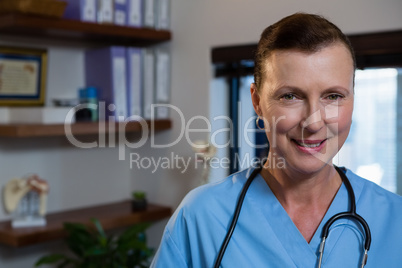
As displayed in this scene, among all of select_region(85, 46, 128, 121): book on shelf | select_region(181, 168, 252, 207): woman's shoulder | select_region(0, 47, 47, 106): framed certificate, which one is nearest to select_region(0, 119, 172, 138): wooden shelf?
select_region(85, 46, 128, 121): book on shelf

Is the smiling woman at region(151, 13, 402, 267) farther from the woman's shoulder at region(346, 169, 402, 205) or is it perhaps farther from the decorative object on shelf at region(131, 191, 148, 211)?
the decorative object on shelf at region(131, 191, 148, 211)

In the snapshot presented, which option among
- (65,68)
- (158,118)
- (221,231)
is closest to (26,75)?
(65,68)

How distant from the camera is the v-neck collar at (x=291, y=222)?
1.12 m

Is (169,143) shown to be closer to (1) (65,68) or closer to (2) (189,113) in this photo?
(2) (189,113)

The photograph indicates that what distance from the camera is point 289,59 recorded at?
1020mm

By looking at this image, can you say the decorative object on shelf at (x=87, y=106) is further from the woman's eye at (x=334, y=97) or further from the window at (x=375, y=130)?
the woman's eye at (x=334, y=97)

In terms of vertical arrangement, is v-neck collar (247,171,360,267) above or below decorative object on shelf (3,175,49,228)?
above

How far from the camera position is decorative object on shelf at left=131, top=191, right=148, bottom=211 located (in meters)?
2.48

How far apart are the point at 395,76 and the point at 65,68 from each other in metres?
1.44

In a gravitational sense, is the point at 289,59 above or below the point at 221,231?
above

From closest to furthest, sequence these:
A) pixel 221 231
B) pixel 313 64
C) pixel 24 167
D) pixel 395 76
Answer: pixel 313 64
pixel 221 231
pixel 395 76
pixel 24 167

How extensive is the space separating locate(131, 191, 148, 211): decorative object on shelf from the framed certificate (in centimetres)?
62

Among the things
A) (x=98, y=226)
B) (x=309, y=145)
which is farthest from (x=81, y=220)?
(x=309, y=145)

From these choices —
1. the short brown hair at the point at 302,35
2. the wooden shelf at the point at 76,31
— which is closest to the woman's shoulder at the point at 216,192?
the short brown hair at the point at 302,35
